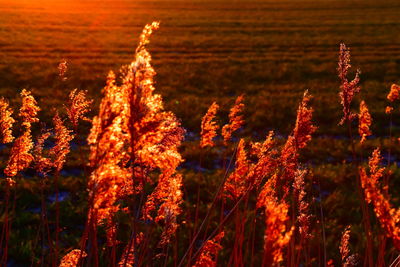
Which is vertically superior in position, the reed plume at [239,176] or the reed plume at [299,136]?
the reed plume at [299,136]

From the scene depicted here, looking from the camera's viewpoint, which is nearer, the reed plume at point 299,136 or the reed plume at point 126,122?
the reed plume at point 126,122

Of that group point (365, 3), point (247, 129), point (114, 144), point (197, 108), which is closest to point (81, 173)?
point (247, 129)

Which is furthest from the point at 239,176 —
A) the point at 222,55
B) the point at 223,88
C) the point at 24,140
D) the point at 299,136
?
the point at 222,55

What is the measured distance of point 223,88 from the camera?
16047mm

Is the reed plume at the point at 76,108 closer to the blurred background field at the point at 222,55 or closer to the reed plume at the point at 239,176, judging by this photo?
the reed plume at the point at 239,176

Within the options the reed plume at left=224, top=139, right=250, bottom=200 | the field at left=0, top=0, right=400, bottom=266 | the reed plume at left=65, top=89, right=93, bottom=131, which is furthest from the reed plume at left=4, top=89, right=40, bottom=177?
the reed plume at left=224, top=139, right=250, bottom=200

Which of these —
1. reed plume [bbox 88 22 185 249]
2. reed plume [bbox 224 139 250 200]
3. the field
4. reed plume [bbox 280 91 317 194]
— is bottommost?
reed plume [bbox 88 22 185 249]

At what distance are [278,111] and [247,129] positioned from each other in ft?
6.71

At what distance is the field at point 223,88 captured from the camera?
5.47m

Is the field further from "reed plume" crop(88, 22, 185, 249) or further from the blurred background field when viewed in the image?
"reed plume" crop(88, 22, 185, 249)

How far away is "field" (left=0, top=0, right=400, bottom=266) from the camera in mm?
5472

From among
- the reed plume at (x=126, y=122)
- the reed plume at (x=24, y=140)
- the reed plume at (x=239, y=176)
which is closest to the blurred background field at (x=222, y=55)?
the reed plume at (x=24, y=140)

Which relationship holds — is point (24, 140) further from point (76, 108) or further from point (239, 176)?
point (239, 176)

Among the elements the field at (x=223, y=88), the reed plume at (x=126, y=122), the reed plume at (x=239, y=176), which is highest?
the field at (x=223, y=88)
